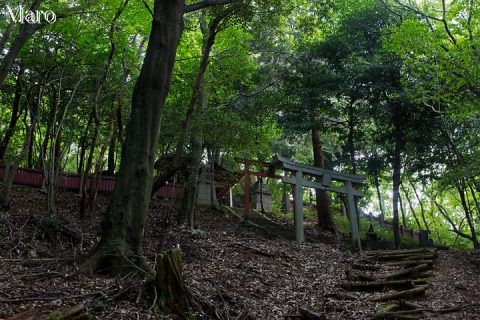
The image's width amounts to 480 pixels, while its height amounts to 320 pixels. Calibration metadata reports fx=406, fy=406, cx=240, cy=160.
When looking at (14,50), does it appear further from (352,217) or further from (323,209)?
(323,209)

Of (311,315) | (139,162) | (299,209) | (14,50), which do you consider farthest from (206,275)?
(299,209)

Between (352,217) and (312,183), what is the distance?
1837 millimetres

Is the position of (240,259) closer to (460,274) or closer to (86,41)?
(460,274)

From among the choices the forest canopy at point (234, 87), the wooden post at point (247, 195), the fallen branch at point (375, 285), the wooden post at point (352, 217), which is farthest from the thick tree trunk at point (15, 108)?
the wooden post at point (352, 217)

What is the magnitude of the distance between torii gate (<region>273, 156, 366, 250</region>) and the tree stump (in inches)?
317

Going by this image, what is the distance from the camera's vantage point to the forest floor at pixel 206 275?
15.6ft

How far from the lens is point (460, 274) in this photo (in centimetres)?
882

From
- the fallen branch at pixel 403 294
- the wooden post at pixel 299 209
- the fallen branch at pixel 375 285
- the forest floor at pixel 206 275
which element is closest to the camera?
Answer: the forest floor at pixel 206 275

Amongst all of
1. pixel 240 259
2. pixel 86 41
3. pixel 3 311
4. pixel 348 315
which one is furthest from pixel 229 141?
pixel 3 311

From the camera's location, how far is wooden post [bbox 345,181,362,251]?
1356 cm

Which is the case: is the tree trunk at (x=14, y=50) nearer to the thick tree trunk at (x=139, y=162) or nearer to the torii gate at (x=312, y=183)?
the thick tree trunk at (x=139, y=162)

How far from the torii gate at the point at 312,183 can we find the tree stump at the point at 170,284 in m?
8.04

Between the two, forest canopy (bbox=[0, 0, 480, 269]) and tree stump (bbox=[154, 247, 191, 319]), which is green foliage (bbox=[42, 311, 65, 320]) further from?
forest canopy (bbox=[0, 0, 480, 269])

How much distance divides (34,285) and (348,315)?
4681mm
